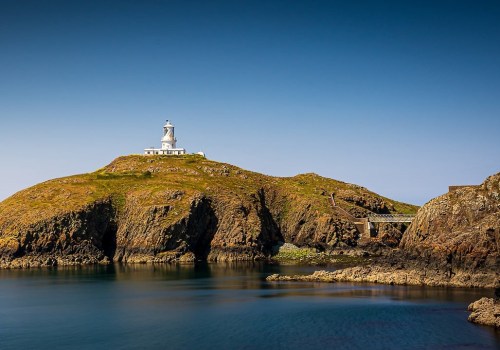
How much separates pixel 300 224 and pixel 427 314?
12297 cm

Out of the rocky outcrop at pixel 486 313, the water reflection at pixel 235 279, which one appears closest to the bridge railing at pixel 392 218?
the water reflection at pixel 235 279

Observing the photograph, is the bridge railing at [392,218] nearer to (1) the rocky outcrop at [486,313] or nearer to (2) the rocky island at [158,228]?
(2) the rocky island at [158,228]

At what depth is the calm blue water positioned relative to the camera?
65.1 m

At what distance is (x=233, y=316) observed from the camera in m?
79.9

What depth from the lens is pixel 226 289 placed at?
107750mm

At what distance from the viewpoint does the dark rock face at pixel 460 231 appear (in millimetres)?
97188

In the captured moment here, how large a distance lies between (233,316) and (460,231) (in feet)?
160

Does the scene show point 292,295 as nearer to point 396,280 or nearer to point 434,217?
point 396,280

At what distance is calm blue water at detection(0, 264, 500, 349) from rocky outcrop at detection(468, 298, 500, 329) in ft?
5.17

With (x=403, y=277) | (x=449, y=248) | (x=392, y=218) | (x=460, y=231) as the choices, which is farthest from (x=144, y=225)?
(x=449, y=248)

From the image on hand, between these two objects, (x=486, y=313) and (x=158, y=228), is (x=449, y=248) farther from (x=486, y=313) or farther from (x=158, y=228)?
(x=158, y=228)

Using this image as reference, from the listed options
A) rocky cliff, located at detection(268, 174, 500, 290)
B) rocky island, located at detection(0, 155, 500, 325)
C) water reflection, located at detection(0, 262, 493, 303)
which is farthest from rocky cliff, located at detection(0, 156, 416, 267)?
rocky cliff, located at detection(268, 174, 500, 290)

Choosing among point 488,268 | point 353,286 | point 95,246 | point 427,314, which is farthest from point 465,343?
point 95,246

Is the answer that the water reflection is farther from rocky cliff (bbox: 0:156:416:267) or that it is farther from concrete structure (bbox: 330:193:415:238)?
concrete structure (bbox: 330:193:415:238)
